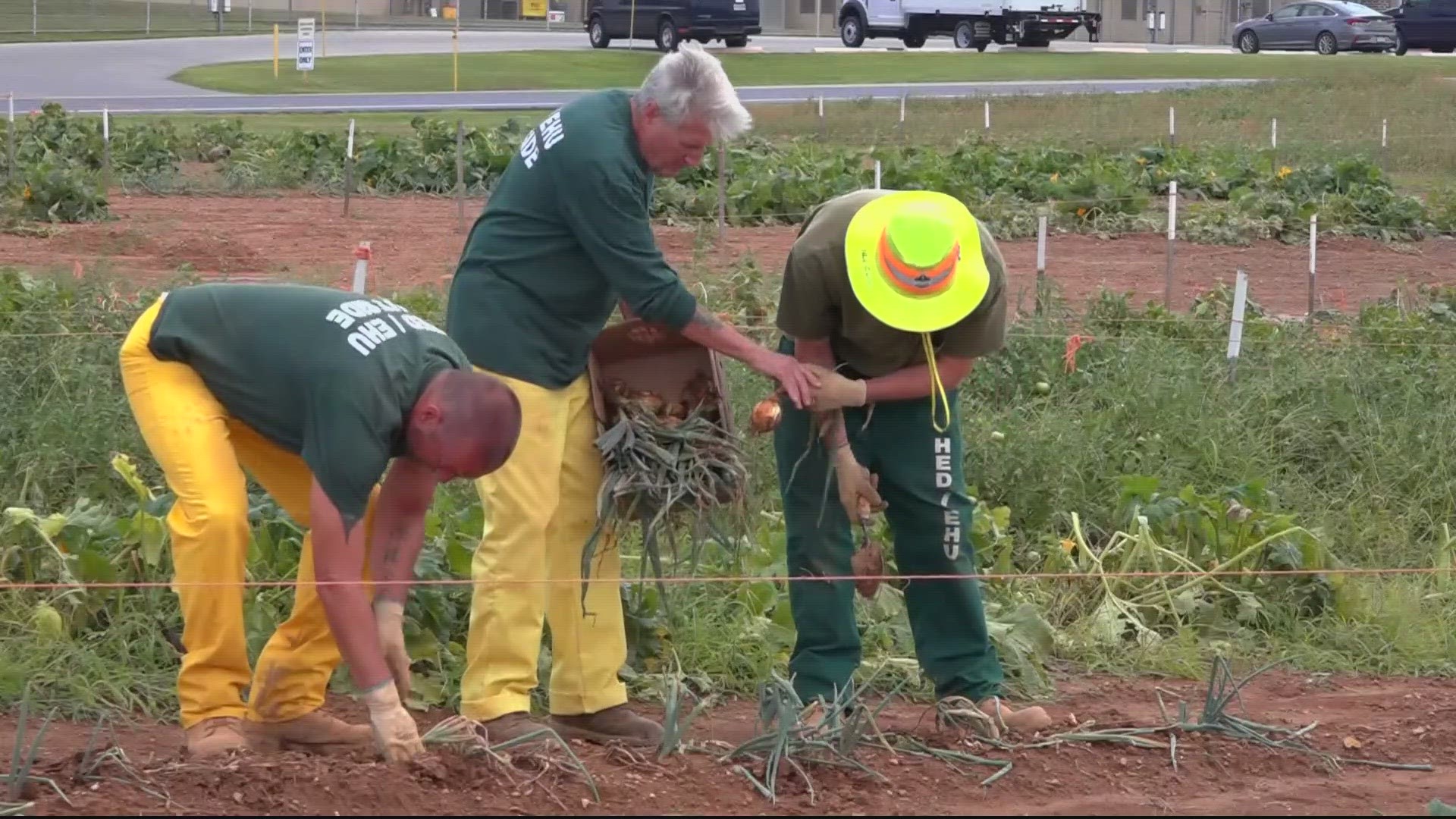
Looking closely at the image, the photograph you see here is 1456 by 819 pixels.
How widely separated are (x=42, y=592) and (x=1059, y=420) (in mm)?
4149

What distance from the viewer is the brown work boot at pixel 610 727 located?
511 cm

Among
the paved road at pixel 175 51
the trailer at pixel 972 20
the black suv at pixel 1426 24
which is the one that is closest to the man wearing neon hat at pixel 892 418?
the paved road at pixel 175 51

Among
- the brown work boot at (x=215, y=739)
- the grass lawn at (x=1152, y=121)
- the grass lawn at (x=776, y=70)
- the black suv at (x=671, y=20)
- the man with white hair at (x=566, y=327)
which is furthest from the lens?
the black suv at (x=671, y=20)

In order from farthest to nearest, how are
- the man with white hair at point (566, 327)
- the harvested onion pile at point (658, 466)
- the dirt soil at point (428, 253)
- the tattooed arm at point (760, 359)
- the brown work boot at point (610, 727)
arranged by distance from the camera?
the dirt soil at point (428, 253) < the brown work boot at point (610, 727) < the harvested onion pile at point (658, 466) < the tattooed arm at point (760, 359) < the man with white hair at point (566, 327)

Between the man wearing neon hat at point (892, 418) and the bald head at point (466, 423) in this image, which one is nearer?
the bald head at point (466, 423)

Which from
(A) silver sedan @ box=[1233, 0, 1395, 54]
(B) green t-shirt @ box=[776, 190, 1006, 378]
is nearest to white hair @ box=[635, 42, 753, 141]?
(B) green t-shirt @ box=[776, 190, 1006, 378]

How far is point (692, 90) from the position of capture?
4676 millimetres

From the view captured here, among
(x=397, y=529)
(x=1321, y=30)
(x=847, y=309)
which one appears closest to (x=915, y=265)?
(x=847, y=309)

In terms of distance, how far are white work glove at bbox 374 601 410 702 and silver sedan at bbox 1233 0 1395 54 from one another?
37.9 metres

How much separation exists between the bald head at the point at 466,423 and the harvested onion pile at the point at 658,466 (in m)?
0.87

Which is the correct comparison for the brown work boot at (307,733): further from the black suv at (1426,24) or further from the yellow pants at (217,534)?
the black suv at (1426,24)

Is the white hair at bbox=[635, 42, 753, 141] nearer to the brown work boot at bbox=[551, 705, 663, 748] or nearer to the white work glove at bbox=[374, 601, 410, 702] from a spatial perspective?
the white work glove at bbox=[374, 601, 410, 702]

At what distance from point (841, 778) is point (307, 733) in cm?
141

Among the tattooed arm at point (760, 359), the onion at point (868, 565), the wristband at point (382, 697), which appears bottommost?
the wristband at point (382, 697)
